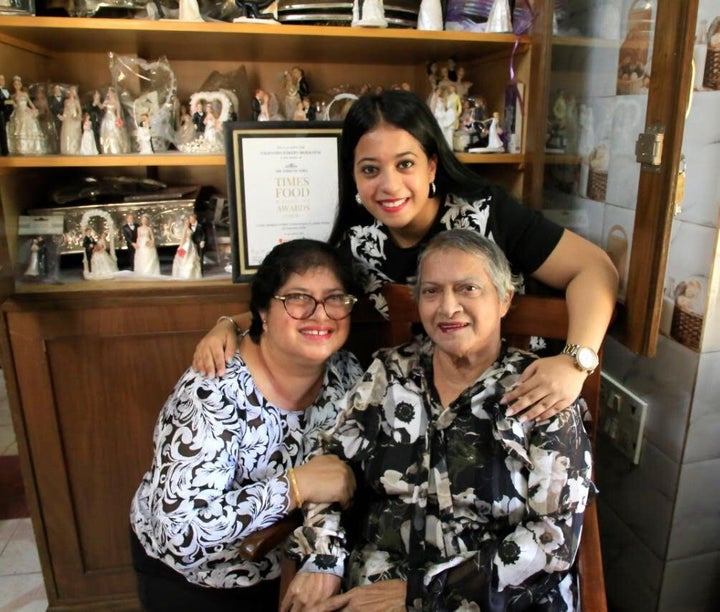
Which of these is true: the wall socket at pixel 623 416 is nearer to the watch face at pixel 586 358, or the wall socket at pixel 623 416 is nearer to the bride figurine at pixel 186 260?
the watch face at pixel 586 358

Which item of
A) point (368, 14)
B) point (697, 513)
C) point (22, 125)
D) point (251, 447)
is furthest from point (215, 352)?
point (697, 513)

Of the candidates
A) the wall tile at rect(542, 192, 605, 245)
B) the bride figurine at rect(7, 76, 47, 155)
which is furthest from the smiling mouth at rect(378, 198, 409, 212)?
the bride figurine at rect(7, 76, 47, 155)

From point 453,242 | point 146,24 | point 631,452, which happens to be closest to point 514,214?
point 453,242

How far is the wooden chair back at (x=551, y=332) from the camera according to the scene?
1116 mm

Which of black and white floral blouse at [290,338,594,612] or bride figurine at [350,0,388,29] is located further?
bride figurine at [350,0,388,29]

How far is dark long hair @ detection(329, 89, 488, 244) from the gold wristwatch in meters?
0.46

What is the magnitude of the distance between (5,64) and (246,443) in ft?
3.89

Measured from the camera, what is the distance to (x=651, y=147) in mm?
1091

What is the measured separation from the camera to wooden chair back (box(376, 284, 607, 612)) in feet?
3.66

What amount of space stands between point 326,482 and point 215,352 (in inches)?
15.3

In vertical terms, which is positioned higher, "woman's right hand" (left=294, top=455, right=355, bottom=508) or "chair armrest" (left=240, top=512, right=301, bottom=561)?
"woman's right hand" (left=294, top=455, right=355, bottom=508)

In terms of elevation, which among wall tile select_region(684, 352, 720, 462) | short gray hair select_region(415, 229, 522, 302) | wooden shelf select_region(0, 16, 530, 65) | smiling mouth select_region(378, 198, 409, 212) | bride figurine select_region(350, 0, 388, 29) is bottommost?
wall tile select_region(684, 352, 720, 462)

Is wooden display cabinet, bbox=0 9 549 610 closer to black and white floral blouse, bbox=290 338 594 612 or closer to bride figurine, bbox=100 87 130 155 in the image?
bride figurine, bbox=100 87 130 155

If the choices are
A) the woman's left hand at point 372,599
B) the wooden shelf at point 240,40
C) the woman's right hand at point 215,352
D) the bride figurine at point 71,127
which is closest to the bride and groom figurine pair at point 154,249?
the bride figurine at point 71,127
